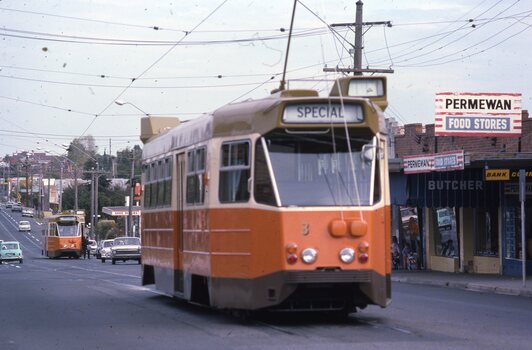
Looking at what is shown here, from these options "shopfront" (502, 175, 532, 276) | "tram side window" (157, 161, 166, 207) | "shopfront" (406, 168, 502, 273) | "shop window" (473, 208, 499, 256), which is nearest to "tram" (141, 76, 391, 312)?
"tram side window" (157, 161, 166, 207)

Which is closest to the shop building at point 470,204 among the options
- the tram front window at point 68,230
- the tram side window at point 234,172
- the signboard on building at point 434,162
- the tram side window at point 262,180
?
the signboard on building at point 434,162

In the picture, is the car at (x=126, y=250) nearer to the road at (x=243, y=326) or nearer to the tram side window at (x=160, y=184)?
the road at (x=243, y=326)

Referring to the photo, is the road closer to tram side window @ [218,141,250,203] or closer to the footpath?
tram side window @ [218,141,250,203]

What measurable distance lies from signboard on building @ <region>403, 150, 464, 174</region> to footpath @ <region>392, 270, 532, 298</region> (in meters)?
3.46

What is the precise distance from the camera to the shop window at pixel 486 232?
35562 mm

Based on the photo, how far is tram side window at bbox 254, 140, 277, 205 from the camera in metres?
14.4

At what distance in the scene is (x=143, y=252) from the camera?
21859mm

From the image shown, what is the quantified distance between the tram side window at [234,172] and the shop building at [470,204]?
1623cm

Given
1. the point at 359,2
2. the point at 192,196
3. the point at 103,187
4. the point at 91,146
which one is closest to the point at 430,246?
the point at 359,2

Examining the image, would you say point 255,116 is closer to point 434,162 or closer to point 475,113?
point 434,162

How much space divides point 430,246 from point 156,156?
73.2 ft

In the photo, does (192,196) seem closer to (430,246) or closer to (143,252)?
(143,252)

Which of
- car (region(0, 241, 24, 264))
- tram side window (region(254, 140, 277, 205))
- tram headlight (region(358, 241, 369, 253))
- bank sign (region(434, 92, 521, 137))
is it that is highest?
bank sign (region(434, 92, 521, 137))

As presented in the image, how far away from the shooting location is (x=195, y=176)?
16828 mm
